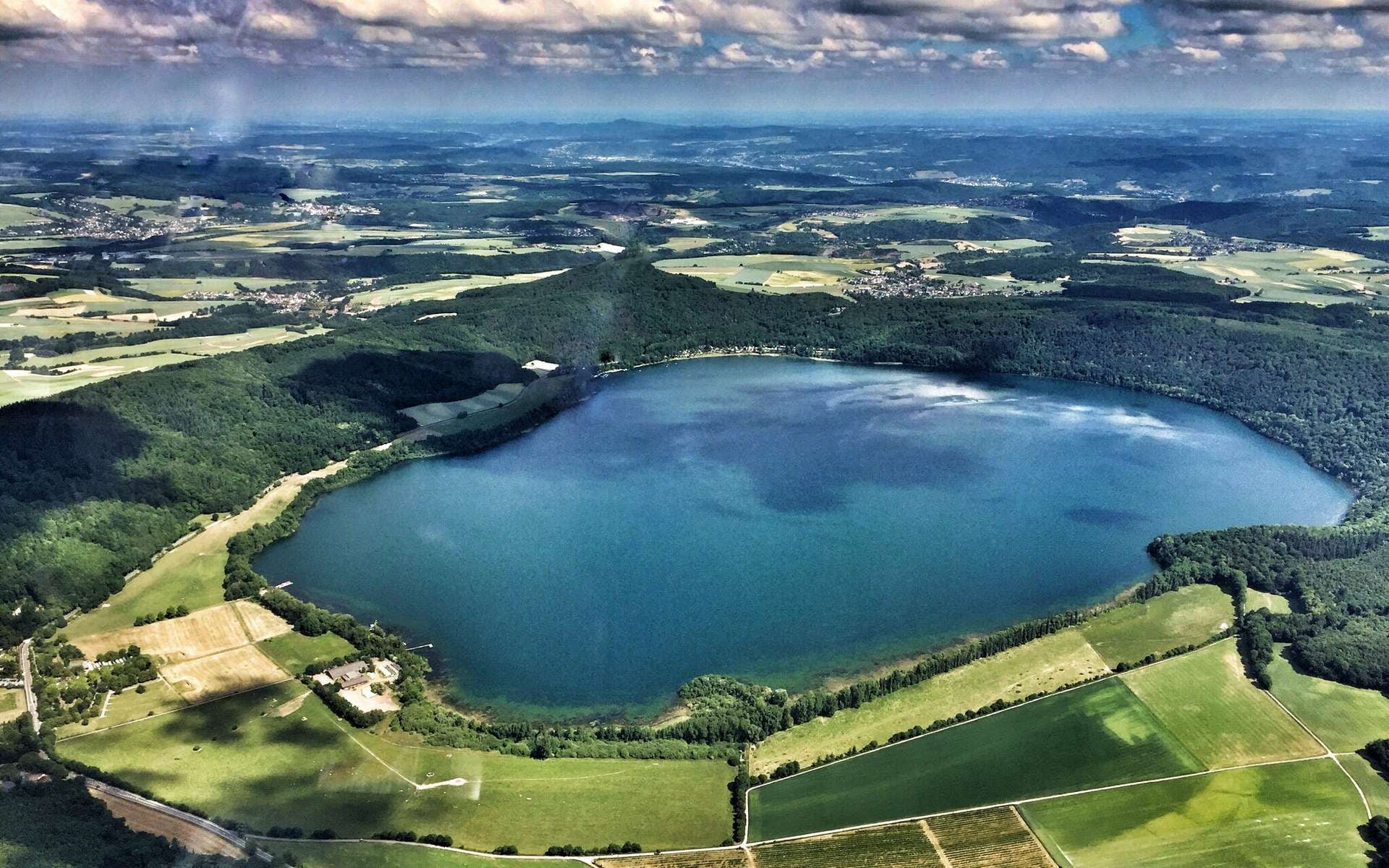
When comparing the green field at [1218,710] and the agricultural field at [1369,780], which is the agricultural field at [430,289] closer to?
the green field at [1218,710]

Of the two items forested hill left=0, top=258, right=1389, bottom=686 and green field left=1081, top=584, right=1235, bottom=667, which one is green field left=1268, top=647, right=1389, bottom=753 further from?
forested hill left=0, top=258, right=1389, bottom=686

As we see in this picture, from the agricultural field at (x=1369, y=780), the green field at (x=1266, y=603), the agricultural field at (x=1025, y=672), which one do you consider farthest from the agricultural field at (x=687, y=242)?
the agricultural field at (x=1369, y=780)

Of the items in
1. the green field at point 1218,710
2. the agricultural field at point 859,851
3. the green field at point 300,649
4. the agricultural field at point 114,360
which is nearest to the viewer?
the agricultural field at point 859,851

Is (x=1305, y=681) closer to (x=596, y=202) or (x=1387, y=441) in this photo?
(x=1387, y=441)

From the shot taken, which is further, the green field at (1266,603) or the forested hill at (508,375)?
the forested hill at (508,375)

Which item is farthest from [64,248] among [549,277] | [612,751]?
[612,751]

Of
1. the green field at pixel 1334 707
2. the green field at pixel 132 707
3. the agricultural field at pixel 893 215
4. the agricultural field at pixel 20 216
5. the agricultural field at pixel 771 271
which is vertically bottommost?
the green field at pixel 132 707

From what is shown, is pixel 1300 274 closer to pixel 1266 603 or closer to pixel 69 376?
pixel 1266 603
